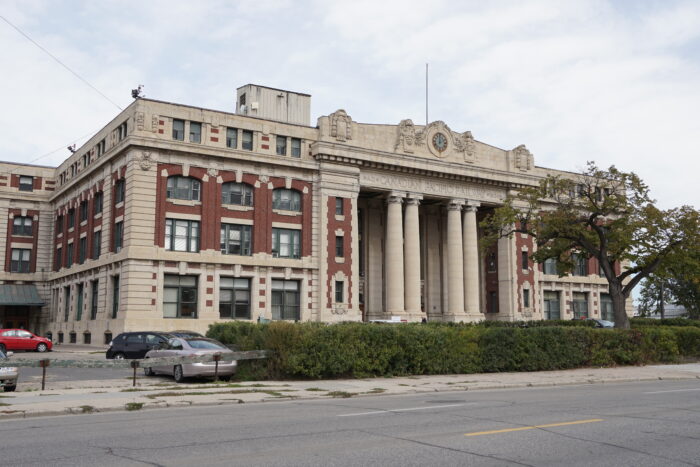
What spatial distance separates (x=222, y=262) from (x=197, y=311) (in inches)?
151

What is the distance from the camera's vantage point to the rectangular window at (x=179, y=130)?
4722cm

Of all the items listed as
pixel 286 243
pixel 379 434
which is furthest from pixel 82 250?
pixel 379 434

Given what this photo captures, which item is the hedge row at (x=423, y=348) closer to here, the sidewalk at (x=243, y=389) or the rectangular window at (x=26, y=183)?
the sidewalk at (x=243, y=389)

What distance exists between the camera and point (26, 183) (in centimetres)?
6425

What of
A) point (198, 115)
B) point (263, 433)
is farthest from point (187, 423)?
Answer: point (198, 115)

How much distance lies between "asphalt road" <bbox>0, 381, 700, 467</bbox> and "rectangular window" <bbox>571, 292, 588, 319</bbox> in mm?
51727

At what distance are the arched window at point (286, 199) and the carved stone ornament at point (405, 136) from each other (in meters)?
9.70

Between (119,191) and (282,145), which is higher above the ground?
(282,145)

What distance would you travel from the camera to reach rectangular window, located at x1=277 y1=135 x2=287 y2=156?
51.0 m

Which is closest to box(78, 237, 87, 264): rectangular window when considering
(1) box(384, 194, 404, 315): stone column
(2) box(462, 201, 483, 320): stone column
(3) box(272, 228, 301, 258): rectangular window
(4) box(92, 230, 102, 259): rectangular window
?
(4) box(92, 230, 102, 259): rectangular window

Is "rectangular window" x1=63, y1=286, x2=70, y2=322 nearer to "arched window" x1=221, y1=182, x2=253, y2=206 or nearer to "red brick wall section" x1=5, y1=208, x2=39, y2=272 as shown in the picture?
"red brick wall section" x1=5, y1=208, x2=39, y2=272

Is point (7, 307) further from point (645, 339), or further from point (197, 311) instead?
point (645, 339)

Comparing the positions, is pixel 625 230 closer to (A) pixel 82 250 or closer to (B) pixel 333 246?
(B) pixel 333 246

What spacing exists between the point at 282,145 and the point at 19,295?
29.0m
